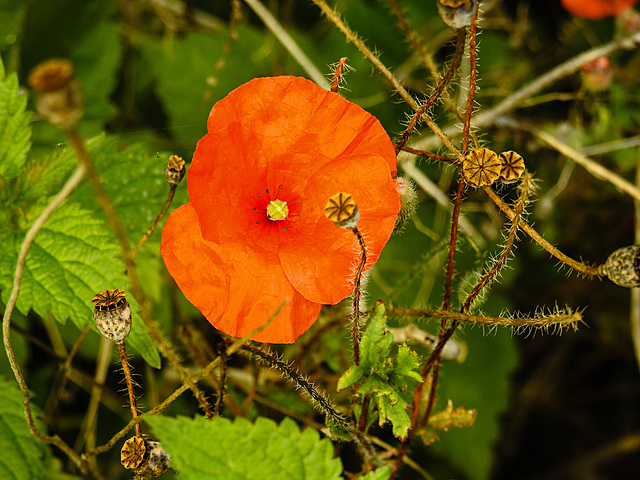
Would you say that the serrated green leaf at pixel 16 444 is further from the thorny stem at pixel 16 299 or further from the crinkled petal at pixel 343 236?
the crinkled petal at pixel 343 236

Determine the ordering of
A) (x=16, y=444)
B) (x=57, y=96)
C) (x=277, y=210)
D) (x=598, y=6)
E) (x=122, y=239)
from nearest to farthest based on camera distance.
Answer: (x=57, y=96), (x=122, y=239), (x=277, y=210), (x=16, y=444), (x=598, y=6)

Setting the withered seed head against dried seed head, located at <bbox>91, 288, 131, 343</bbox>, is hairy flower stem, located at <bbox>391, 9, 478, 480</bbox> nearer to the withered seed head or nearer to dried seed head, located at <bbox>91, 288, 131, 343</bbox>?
dried seed head, located at <bbox>91, 288, 131, 343</bbox>

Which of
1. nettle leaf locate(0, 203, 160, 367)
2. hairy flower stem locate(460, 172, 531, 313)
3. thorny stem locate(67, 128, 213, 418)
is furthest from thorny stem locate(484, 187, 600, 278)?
nettle leaf locate(0, 203, 160, 367)

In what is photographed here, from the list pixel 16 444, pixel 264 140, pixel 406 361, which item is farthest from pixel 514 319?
pixel 16 444

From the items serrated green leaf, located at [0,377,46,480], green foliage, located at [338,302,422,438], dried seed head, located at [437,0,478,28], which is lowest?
serrated green leaf, located at [0,377,46,480]

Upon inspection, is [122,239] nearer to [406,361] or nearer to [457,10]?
[406,361]

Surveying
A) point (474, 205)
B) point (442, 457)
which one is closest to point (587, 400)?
point (442, 457)
